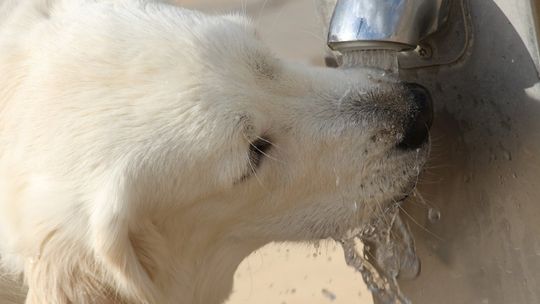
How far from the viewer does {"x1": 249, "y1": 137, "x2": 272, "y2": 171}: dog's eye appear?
1933 millimetres

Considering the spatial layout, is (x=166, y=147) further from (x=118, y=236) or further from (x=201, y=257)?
(x=201, y=257)

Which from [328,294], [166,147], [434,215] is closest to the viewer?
[166,147]

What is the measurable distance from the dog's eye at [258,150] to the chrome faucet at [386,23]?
0.36 metres

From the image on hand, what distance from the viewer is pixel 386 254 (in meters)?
2.61

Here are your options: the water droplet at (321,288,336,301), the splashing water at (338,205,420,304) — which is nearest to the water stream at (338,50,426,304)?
the splashing water at (338,205,420,304)

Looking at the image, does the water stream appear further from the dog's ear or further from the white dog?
the dog's ear

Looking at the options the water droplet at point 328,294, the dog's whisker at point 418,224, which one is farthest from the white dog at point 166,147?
the water droplet at point 328,294

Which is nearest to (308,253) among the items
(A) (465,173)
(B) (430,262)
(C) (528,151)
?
(B) (430,262)

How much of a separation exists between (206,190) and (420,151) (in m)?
0.64

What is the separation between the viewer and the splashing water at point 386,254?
2.40 metres

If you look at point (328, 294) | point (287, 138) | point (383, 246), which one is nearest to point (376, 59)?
point (287, 138)

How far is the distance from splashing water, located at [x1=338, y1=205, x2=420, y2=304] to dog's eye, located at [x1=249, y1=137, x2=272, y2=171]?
1.56ft

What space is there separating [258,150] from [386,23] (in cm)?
49

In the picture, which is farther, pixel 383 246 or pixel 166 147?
pixel 383 246
